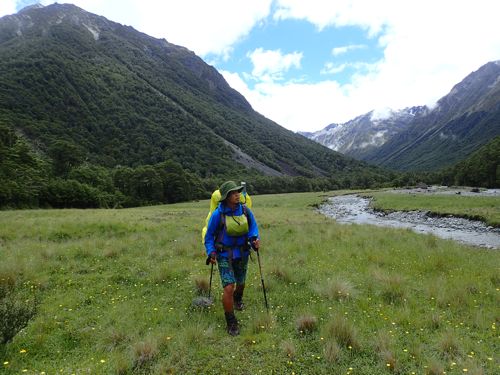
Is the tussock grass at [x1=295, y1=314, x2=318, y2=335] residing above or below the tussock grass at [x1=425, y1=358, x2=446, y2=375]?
above

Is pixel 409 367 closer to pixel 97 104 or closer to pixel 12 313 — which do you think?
pixel 12 313

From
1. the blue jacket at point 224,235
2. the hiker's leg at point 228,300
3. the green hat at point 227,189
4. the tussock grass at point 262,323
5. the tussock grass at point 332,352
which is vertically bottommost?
the tussock grass at point 332,352

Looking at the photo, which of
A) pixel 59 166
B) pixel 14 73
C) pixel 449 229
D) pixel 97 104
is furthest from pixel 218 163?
pixel 449 229


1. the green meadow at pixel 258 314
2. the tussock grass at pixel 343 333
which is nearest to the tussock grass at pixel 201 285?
the green meadow at pixel 258 314

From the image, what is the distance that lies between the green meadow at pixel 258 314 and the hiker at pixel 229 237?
1.00 meters

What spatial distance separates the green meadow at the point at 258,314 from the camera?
512cm

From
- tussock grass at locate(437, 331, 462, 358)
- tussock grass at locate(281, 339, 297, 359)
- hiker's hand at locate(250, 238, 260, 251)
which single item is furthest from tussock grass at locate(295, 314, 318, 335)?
tussock grass at locate(437, 331, 462, 358)

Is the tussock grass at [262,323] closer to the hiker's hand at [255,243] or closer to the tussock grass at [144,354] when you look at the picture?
the hiker's hand at [255,243]

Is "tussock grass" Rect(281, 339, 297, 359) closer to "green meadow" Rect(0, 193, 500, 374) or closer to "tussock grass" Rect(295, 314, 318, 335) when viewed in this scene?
"green meadow" Rect(0, 193, 500, 374)

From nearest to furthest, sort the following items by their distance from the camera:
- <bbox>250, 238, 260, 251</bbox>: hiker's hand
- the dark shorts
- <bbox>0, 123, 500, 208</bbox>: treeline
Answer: the dark shorts
<bbox>250, 238, 260, 251</bbox>: hiker's hand
<bbox>0, 123, 500, 208</bbox>: treeline

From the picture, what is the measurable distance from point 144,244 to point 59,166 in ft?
262

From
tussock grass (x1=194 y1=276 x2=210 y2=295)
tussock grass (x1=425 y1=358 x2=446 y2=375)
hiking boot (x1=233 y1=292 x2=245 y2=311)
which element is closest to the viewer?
tussock grass (x1=425 y1=358 x2=446 y2=375)

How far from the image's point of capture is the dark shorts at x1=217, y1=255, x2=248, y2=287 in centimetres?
640

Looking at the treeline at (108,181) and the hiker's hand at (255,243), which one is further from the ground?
the treeline at (108,181)
